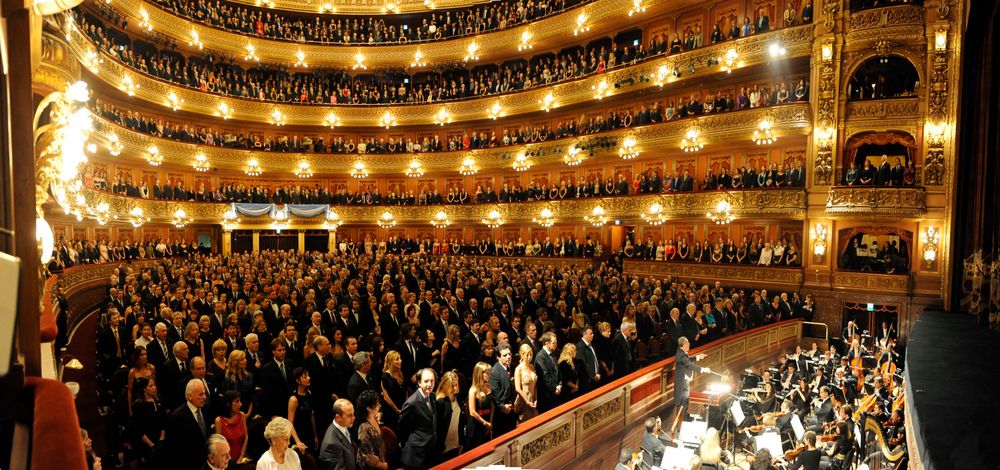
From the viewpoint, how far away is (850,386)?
365 inches

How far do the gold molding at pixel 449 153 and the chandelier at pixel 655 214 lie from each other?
7.89 ft

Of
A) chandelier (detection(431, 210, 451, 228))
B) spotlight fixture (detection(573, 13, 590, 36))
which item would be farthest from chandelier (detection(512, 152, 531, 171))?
spotlight fixture (detection(573, 13, 590, 36))

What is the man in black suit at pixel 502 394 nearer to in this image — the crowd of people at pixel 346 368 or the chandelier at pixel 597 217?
the crowd of people at pixel 346 368

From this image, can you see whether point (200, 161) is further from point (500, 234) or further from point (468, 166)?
point (500, 234)

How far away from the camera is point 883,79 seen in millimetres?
17406

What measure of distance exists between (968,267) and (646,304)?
516 cm

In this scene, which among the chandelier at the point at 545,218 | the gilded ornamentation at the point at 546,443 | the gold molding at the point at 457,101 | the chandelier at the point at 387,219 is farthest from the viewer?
the chandelier at the point at 387,219

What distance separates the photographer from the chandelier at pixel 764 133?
18.4m

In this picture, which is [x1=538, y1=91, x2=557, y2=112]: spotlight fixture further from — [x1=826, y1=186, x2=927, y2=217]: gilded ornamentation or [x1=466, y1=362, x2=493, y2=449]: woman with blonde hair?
[x1=466, y1=362, x2=493, y2=449]: woman with blonde hair

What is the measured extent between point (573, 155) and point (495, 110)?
563 centimetres

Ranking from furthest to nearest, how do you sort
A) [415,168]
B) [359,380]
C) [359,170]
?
[359,170]
[415,168]
[359,380]

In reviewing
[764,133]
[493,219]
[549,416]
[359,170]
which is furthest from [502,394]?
[359,170]

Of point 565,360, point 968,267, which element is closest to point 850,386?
point 968,267

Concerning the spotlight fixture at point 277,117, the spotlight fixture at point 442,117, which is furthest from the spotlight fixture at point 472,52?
the spotlight fixture at point 277,117
